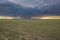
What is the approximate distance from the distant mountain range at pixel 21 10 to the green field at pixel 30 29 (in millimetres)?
75

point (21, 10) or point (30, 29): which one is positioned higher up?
point (21, 10)

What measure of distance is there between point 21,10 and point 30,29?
0.22 m

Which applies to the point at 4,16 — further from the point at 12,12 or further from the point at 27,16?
the point at 27,16

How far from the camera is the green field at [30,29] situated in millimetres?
1458

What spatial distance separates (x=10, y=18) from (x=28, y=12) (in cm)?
20

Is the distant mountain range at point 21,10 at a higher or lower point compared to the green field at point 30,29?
higher

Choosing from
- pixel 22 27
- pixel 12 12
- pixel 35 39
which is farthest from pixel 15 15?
pixel 35 39

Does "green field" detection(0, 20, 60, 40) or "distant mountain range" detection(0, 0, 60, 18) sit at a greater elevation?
"distant mountain range" detection(0, 0, 60, 18)

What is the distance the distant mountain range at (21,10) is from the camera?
58.1 inches

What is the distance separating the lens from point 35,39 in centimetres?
146

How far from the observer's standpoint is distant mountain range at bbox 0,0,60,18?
4.84 feet

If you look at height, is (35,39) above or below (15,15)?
below

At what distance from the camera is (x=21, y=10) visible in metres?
1.48

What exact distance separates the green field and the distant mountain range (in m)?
0.07
